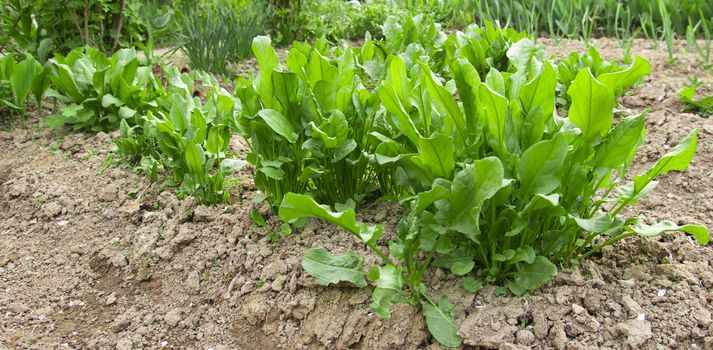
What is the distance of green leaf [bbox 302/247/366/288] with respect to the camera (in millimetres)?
1973

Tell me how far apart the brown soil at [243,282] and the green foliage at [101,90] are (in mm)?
230

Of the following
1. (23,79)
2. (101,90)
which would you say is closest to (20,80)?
(23,79)

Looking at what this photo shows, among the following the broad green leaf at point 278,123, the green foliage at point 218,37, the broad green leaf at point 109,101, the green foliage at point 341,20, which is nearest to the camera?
the broad green leaf at point 278,123

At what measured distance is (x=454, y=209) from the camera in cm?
186

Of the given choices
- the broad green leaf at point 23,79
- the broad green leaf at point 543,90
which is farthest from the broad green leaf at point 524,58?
the broad green leaf at point 23,79

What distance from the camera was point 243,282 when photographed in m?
2.34

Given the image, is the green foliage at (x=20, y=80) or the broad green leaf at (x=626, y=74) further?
the green foliage at (x=20, y=80)

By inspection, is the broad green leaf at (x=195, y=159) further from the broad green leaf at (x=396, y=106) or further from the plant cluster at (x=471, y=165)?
the broad green leaf at (x=396, y=106)

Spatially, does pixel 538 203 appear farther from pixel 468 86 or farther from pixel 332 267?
pixel 332 267

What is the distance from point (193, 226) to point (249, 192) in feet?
1.00

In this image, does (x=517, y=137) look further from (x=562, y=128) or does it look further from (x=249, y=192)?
(x=249, y=192)

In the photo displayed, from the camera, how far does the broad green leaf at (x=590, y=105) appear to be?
1.82 metres

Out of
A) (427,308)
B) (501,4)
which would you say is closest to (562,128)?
(427,308)

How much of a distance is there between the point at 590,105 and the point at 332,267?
909 mm
